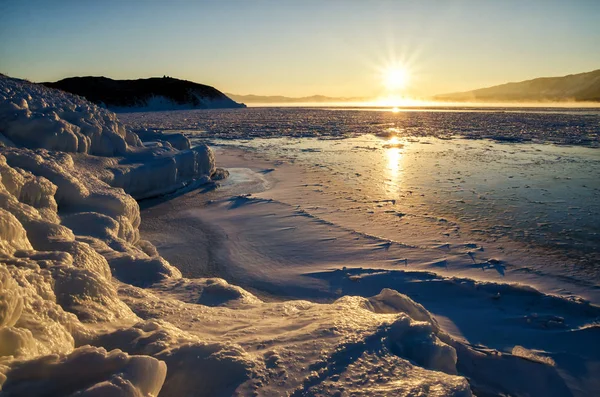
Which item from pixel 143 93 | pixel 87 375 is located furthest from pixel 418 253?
pixel 143 93

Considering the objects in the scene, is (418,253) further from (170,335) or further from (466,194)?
(170,335)

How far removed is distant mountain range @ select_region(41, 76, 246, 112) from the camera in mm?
67312

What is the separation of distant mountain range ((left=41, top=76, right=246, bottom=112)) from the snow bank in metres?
66.3

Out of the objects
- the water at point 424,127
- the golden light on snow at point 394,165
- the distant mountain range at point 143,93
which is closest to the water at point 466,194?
the golden light on snow at point 394,165

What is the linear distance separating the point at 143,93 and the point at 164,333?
3219 inches

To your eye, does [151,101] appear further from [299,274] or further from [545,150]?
[299,274]

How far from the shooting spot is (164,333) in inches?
86.4

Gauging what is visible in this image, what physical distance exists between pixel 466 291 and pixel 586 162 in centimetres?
1043

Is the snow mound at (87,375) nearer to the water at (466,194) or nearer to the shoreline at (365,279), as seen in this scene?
the shoreline at (365,279)

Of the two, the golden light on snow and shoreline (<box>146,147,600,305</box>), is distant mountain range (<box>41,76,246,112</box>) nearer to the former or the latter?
the golden light on snow

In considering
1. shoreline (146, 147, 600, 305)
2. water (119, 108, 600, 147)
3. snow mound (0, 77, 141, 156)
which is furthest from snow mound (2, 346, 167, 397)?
water (119, 108, 600, 147)

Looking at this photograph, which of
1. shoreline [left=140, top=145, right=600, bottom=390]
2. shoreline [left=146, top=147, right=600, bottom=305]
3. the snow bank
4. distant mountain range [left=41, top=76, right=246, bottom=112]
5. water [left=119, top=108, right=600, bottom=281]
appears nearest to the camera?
the snow bank

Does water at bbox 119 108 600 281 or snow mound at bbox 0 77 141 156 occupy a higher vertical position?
snow mound at bbox 0 77 141 156

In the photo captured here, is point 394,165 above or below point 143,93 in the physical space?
below
